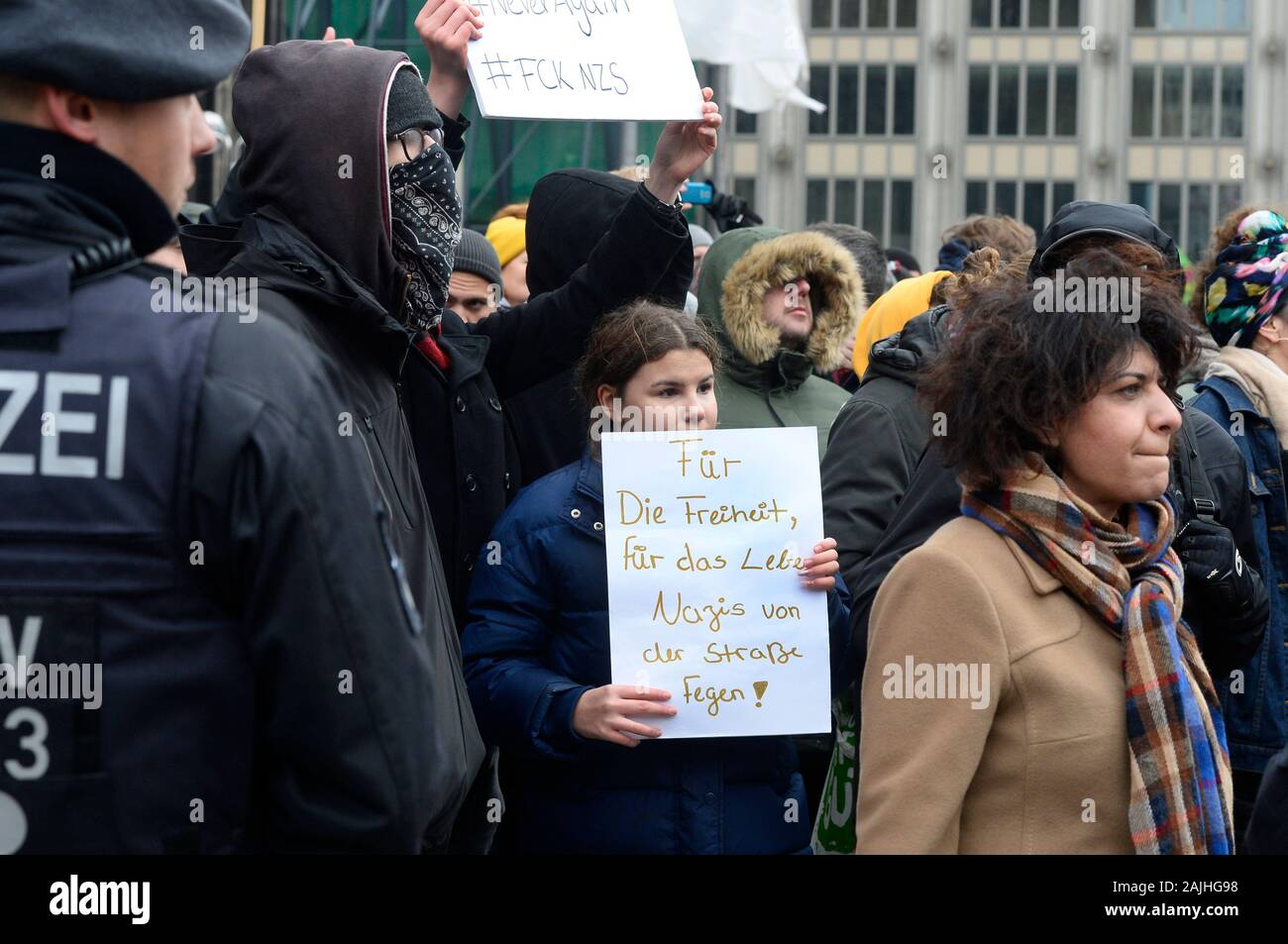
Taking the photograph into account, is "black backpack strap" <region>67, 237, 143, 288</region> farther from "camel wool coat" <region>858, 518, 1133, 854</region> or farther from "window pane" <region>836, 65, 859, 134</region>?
"window pane" <region>836, 65, 859, 134</region>

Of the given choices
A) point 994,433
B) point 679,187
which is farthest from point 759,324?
point 994,433

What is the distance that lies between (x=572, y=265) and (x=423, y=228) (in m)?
1.52

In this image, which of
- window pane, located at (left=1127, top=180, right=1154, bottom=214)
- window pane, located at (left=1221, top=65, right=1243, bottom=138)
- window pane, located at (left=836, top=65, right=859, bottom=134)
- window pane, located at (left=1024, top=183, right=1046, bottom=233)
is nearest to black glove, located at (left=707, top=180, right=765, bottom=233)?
window pane, located at (left=1024, top=183, right=1046, bottom=233)

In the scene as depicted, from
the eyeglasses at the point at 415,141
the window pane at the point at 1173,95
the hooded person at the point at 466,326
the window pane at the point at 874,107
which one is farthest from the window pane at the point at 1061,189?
the eyeglasses at the point at 415,141

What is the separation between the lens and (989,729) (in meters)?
2.78

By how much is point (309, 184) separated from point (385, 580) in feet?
3.33

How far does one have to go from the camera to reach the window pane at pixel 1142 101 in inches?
2197

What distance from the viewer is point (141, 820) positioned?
5.87ft

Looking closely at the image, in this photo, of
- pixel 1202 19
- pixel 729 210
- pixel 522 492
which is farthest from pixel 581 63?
pixel 1202 19

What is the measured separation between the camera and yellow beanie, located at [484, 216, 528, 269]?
631 centimetres

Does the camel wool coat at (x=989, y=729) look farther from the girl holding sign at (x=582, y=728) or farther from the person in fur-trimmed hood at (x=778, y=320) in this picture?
the person in fur-trimmed hood at (x=778, y=320)

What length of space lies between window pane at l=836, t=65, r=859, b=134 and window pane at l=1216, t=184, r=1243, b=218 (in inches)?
472

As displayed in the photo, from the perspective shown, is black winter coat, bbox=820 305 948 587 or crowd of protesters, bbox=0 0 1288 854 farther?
black winter coat, bbox=820 305 948 587

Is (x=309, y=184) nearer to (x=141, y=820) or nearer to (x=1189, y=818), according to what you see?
(x=141, y=820)
